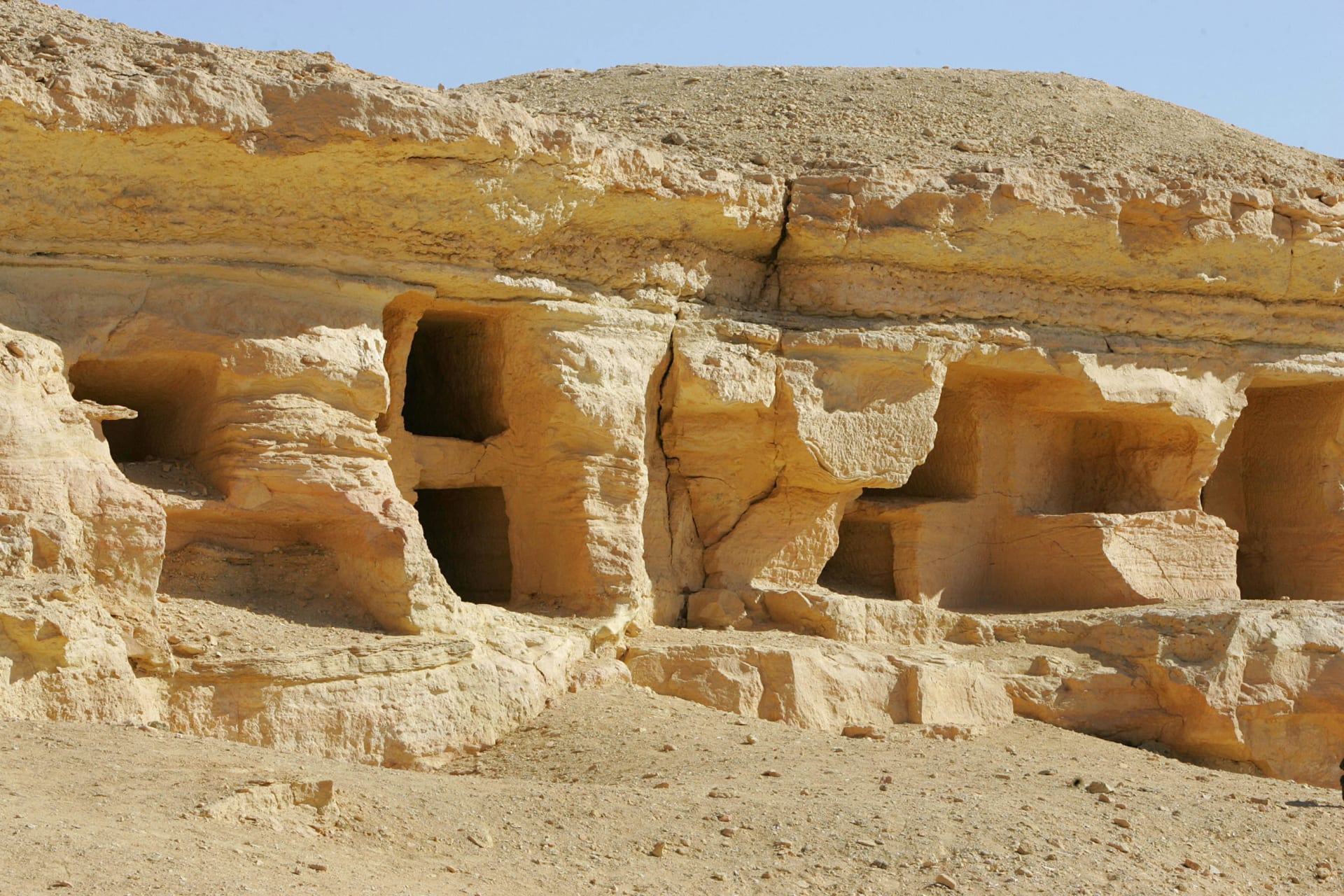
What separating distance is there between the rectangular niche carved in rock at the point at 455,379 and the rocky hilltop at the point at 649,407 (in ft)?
0.12

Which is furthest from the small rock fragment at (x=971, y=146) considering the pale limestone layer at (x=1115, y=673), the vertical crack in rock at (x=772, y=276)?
the pale limestone layer at (x=1115, y=673)

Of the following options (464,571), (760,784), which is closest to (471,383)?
(464,571)

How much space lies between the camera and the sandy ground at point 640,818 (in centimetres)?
488

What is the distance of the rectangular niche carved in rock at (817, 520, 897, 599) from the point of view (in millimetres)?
11133

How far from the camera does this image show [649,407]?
9719 mm

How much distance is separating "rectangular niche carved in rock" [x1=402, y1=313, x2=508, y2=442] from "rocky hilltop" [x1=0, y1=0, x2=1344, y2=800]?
4 cm

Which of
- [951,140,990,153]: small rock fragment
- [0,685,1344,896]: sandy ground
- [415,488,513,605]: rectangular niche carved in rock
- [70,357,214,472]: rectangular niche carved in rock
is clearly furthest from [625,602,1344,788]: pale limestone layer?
[951,140,990,153]: small rock fragment

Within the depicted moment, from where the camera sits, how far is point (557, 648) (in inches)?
335

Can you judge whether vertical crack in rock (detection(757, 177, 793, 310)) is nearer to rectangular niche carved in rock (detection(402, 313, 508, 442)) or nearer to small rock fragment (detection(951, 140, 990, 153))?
rectangular niche carved in rock (detection(402, 313, 508, 442))

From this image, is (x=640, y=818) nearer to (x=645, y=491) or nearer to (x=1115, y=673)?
(x=645, y=491)

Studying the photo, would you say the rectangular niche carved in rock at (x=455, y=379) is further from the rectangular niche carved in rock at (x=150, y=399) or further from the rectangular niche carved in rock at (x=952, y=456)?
the rectangular niche carved in rock at (x=952, y=456)

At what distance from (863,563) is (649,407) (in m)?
2.49

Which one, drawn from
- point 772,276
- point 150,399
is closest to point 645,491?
point 772,276

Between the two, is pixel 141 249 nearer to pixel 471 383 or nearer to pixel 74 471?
pixel 74 471
